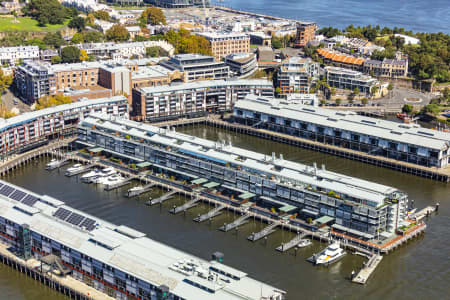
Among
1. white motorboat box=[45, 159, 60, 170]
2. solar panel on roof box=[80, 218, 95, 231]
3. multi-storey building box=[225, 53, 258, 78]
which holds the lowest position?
white motorboat box=[45, 159, 60, 170]

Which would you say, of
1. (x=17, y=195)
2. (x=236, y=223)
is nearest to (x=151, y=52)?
(x=236, y=223)

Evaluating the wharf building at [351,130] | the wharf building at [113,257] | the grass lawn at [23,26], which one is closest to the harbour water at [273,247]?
the wharf building at [113,257]

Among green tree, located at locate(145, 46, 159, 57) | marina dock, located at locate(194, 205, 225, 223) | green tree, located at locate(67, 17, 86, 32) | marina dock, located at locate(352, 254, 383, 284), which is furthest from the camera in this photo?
green tree, located at locate(67, 17, 86, 32)

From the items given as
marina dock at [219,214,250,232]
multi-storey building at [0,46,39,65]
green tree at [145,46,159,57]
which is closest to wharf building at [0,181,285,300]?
marina dock at [219,214,250,232]

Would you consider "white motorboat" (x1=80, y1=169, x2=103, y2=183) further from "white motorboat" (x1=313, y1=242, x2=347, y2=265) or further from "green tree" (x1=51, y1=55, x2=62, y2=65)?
"green tree" (x1=51, y1=55, x2=62, y2=65)

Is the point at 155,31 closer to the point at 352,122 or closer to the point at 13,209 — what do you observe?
the point at 352,122

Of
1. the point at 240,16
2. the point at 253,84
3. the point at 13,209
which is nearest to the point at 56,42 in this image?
the point at 253,84

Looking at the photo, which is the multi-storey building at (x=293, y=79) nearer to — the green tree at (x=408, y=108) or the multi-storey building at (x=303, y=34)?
the green tree at (x=408, y=108)

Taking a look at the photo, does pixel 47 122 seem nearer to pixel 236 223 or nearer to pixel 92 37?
pixel 236 223

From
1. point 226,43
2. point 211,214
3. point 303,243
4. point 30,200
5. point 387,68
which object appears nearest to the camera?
point 30,200
